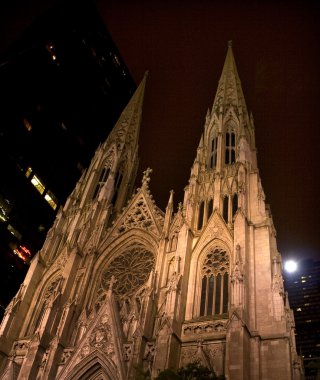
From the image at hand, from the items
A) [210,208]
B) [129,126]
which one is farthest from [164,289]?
[129,126]

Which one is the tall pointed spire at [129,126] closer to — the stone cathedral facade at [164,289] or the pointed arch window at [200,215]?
the stone cathedral facade at [164,289]

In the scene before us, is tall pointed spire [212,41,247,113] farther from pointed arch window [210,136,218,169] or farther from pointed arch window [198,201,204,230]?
pointed arch window [198,201,204,230]

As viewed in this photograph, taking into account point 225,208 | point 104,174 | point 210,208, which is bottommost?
point 225,208

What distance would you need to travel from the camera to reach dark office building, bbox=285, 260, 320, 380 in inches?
3007

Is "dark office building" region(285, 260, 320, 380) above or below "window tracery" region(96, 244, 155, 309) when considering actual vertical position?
above

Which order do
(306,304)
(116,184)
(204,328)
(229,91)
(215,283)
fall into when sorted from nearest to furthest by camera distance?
(204,328)
(215,283)
(116,184)
(229,91)
(306,304)

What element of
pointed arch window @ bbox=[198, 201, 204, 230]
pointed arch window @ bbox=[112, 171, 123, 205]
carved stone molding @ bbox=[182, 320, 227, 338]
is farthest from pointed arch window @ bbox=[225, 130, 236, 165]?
carved stone molding @ bbox=[182, 320, 227, 338]

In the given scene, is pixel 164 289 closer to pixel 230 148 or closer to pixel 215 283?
pixel 215 283

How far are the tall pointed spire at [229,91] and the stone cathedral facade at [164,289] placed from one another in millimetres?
3759

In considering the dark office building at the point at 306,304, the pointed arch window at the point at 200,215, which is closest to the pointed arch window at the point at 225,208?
the pointed arch window at the point at 200,215

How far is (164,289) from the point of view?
2339cm

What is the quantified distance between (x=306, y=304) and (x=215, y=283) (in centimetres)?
7956

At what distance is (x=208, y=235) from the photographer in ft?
84.7

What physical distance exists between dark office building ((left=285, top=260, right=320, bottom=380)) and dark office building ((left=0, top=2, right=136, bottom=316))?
53.8m
